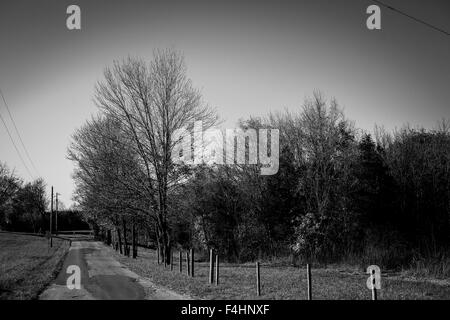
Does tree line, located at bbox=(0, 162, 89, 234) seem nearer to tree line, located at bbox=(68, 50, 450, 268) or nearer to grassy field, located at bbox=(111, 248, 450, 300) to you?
tree line, located at bbox=(68, 50, 450, 268)

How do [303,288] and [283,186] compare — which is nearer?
[303,288]

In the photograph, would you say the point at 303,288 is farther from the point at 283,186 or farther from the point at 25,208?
the point at 25,208

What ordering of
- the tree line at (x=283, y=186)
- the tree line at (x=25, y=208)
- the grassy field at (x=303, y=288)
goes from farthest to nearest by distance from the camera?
the tree line at (x=25, y=208), the tree line at (x=283, y=186), the grassy field at (x=303, y=288)

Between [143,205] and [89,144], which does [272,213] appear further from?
[89,144]

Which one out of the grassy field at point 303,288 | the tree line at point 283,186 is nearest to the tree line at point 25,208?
the tree line at point 283,186

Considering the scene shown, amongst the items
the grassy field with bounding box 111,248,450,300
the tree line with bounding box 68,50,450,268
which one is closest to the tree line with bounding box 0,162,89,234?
the tree line with bounding box 68,50,450,268

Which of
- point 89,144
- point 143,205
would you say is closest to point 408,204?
point 143,205

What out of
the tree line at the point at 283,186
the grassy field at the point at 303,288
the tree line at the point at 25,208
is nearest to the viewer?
the grassy field at the point at 303,288

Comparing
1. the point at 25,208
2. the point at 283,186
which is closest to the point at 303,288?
the point at 283,186

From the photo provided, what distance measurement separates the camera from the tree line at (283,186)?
20656 millimetres

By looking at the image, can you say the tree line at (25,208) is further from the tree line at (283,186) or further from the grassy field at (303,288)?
the grassy field at (303,288)

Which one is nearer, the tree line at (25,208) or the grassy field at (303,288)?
the grassy field at (303,288)

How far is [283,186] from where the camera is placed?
1125 inches
